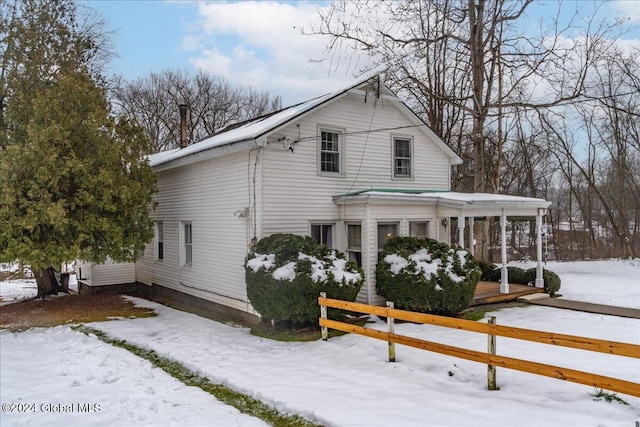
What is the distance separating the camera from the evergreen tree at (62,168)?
11.1m

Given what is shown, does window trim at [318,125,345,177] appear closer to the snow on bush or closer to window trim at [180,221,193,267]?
the snow on bush

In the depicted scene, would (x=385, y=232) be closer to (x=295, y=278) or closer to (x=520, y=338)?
(x=295, y=278)

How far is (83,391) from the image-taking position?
6348mm

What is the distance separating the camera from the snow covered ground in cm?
519

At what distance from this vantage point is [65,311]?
12719 millimetres

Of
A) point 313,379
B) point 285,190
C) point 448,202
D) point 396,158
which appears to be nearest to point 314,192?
point 285,190

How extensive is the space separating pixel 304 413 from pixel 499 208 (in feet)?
31.1

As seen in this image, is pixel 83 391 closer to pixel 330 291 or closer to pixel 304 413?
pixel 304 413

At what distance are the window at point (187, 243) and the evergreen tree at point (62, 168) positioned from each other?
1.05m

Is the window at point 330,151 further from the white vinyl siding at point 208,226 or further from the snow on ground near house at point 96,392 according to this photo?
the snow on ground near house at point 96,392

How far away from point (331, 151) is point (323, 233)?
2241 mm

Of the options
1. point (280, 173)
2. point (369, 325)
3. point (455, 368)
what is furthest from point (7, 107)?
point (455, 368)

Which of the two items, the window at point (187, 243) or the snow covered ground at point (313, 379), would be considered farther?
the window at point (187, 243)

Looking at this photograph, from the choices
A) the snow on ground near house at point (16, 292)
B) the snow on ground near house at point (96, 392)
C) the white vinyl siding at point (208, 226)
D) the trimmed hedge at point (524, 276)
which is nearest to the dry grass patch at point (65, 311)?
the white vinyl siding at point (208, 226)
